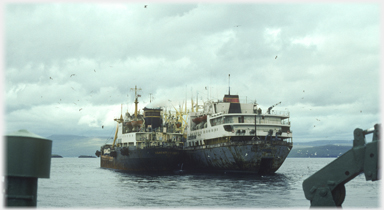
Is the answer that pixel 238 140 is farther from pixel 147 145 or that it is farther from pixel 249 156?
pixel 147 145

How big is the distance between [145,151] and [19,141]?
60.4 meters

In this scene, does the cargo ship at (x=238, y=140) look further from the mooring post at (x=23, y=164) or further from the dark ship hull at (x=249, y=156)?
the mooring post at (x=23, y=164)

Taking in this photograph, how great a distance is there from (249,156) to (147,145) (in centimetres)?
Answer: 2260

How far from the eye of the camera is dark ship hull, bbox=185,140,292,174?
55.8 m

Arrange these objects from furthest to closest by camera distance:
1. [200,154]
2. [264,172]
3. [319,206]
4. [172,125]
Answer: [172,125], [200,154], [264,172], [319,206]

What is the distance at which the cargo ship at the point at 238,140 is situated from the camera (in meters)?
56.5

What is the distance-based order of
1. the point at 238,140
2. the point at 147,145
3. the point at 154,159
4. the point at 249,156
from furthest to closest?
the point at 147,145 → the point at 154,159 → the point at 238,140 → the point at 249,156

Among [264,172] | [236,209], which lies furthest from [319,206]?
[264,172]

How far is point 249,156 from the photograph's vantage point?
56094mm

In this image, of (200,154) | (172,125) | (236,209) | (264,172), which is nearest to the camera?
(236,209)

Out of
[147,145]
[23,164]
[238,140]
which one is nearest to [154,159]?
[147,145]

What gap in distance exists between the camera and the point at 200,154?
69188 millimetres

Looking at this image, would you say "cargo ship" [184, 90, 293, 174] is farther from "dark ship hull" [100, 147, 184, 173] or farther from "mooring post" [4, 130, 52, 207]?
"mooring post" [4, 130, 52, 207]

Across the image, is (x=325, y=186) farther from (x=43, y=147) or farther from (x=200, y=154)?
(x=200, y=154)
